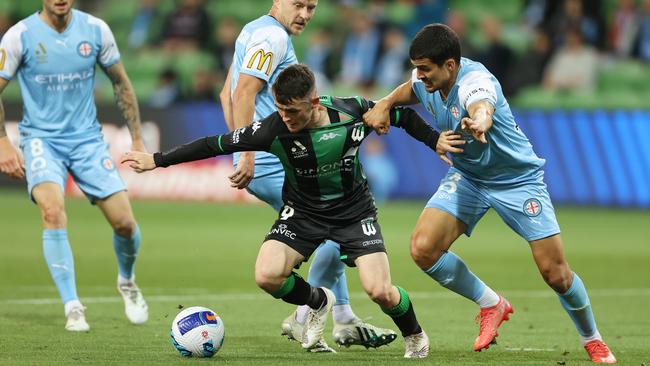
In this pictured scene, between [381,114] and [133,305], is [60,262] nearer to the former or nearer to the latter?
[133,305]

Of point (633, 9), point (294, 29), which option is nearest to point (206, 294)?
point (294, 29)

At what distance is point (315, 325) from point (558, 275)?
1.56 meters

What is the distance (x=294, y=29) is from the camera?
8.31 meters

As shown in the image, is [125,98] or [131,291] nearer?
[131,291]

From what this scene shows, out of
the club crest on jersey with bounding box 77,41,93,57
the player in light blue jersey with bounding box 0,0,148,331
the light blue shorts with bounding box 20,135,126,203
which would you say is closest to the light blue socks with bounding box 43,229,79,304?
the player in light blue jersey with bounding box 0,0,148,331

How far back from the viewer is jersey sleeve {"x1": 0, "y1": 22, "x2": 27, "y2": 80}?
8.99 m

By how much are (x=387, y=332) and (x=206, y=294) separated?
3365mm

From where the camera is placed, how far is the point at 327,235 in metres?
7.63

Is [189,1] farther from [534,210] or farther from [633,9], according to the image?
[534,210]

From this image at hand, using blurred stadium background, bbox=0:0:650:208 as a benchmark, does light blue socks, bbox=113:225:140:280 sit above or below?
above

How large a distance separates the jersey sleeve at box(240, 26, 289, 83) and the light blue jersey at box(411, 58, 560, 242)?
1005 mm

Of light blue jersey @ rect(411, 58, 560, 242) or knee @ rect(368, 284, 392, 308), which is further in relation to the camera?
light blue jersey @ rect(411, 58, 560, 242)

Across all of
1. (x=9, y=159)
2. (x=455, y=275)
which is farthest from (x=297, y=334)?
(x=9, y=159)

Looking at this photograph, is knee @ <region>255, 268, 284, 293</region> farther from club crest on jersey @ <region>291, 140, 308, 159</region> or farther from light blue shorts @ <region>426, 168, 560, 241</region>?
light blue shorts @ <region>426, 168, 560, 241</region>
